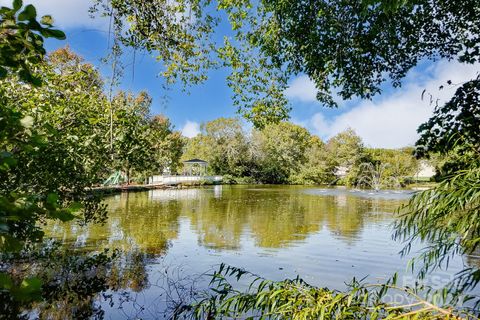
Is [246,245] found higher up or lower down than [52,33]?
lower down

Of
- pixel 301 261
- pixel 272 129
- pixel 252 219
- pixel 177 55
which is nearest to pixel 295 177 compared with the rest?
pixel 272 129

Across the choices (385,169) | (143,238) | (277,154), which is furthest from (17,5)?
(277,154)

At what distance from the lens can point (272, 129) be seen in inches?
2085

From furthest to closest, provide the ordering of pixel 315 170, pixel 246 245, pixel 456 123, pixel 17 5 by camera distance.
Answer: pixel 315 170 → pixel 246 245 → pixel 456 123 → pixel 17 5

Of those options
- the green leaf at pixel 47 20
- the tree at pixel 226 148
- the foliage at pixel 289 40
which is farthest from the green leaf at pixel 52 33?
the tree at pixel 226 148

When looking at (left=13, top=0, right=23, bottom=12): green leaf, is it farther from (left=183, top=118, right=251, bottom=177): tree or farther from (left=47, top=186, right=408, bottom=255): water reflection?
(left=183, top=118, right=251, bottom=177): tree

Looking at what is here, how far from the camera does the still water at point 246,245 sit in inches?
267

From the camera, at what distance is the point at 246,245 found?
9.75 metres

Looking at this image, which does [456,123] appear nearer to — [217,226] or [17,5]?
[17,5]

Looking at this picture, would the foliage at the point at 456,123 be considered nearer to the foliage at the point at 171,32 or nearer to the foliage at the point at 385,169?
the foliage at the point at 171,32

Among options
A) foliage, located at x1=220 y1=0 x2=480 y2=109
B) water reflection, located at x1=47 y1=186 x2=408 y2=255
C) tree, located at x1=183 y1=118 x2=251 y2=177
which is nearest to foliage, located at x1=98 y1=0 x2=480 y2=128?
foliage, located at x1=220 y1=0 x2=480 y2=109

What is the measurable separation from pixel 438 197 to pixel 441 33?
3.64m

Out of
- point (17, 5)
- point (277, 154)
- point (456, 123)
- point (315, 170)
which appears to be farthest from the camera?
point (277, 154)

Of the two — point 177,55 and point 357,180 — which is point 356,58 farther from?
point 357,180
